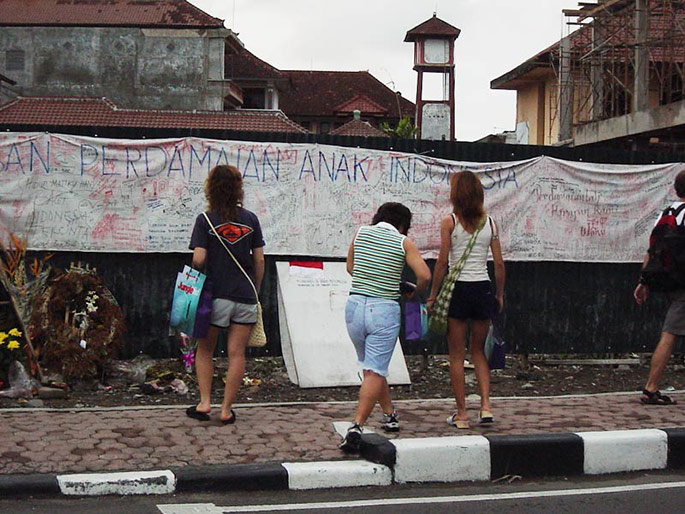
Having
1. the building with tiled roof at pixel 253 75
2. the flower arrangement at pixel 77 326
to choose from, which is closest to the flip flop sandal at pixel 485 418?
the flower arrangement at pixel 77 326

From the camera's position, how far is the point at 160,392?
816 centimetres

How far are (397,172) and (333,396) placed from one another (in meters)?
2.34

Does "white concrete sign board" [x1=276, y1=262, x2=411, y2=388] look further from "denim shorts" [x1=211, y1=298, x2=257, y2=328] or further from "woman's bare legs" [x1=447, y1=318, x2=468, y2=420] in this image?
"woman's bare legs" [x1=447, y1=318, x2=468, y2=420]

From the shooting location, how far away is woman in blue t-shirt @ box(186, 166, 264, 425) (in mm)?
6949

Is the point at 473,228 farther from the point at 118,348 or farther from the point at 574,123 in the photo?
the point at 574,123

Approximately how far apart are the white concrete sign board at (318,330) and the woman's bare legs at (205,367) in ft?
5.00

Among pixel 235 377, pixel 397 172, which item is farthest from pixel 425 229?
pixel 235 377

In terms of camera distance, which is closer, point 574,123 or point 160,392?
point 160,392

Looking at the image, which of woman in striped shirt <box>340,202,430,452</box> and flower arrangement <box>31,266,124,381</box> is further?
flower arrangement <box>31,266,124,381</box>

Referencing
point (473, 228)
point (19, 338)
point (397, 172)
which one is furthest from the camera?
point (397, 172)

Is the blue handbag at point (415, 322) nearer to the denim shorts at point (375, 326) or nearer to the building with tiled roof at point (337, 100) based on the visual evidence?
the denim shorts at point (375, 326)

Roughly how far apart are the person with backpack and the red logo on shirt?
3485 mm

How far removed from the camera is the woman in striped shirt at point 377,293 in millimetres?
6445

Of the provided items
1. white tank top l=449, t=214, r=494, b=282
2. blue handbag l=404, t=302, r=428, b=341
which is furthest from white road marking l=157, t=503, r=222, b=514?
white tank top l=449, t=214, r=494, b=282
